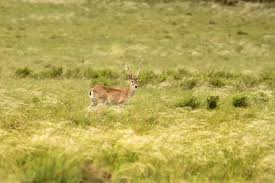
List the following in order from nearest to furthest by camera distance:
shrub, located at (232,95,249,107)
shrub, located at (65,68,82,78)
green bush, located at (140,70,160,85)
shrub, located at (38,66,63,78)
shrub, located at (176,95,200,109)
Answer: shrub, located at (176,95,200,109) < shrub, located at (232,95,249,107) < green bush, located at (140,70,160,85) < shrub, located at (38,66,63,78) < shrub, located at (65,68,82,78)

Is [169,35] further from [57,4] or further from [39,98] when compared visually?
[39,98]

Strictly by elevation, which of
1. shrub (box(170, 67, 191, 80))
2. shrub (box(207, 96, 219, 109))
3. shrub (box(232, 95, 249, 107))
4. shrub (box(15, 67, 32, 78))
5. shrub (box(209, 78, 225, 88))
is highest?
shrub (box(207, 96, 219, 109))

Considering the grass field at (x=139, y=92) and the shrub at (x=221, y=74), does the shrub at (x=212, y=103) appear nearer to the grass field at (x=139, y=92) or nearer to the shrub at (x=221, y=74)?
the grass field at (x=139, y=92)

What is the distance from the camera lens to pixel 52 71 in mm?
33031

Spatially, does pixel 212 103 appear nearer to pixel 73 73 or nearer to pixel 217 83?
pixel 217 83

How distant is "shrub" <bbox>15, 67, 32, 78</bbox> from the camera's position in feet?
106

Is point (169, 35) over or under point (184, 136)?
under

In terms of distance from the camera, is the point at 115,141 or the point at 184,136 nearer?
the point at 115,141

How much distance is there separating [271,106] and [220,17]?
27.1 meters

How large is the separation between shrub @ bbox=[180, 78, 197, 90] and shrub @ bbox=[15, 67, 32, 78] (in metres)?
6.62

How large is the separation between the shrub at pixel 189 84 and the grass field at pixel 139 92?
5cm

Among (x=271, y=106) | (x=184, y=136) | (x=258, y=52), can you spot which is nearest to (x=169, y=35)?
(x=258, y=52)

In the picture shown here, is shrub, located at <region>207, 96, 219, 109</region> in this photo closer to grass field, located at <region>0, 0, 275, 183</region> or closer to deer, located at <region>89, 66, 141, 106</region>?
grass field, located at <region>0, 0, 275, 183</region>

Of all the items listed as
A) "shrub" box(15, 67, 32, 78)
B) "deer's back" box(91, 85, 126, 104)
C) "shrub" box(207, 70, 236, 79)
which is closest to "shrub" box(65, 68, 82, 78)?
"shrub" box(15, 67, 32, 78)
